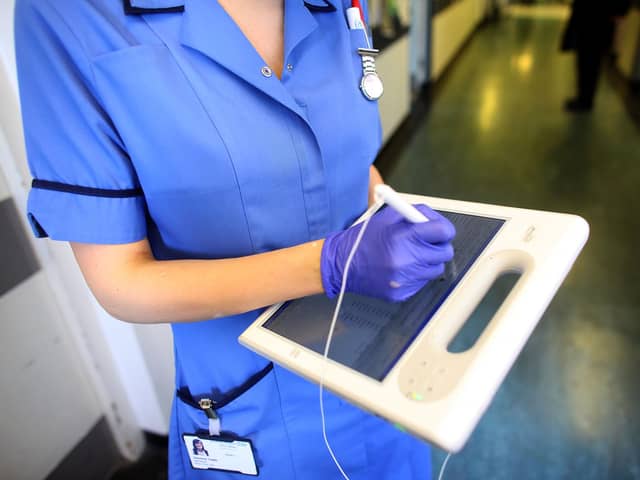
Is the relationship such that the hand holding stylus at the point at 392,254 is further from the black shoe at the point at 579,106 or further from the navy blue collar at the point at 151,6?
the black shoe at the point at 579,106

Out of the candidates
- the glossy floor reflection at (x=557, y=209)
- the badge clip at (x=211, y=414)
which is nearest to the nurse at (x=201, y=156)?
the badge clip at (x=211, y=414)

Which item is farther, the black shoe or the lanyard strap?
the black shoe

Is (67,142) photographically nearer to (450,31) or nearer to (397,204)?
(397,204)

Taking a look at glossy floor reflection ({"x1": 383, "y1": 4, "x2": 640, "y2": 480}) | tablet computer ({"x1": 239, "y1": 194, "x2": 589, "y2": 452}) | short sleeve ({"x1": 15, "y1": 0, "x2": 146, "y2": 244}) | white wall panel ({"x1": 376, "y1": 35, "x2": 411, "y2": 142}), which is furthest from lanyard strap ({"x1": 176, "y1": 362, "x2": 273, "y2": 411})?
white wall panel ({"x1": 376, "y1": 35, "x2": 411, "y2": 142})

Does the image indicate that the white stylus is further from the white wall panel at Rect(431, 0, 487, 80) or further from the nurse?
the white wall panel at Rect(431, 0, 487, 80)

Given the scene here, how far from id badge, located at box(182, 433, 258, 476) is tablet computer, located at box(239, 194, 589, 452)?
0.28 metres

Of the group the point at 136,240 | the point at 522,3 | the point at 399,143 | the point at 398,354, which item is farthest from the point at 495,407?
the point at 522,3

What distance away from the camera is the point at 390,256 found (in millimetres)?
491

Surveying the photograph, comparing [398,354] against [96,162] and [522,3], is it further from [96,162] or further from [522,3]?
[522,3]

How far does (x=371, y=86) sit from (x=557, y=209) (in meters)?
2.25

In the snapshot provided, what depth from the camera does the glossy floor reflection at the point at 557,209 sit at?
1408 mm

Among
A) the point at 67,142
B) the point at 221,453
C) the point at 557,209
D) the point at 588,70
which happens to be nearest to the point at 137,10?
the point at 67,142

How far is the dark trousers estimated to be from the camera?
367 cm

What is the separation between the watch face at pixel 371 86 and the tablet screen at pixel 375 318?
0.26 m
